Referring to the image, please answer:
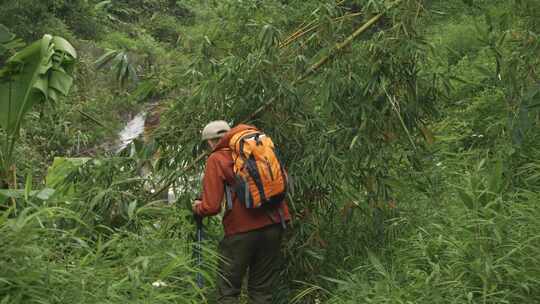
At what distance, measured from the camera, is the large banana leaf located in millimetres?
6195

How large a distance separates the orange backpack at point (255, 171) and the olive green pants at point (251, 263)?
12.4 inches

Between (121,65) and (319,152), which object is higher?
(121,65)

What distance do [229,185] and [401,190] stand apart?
1.64 m

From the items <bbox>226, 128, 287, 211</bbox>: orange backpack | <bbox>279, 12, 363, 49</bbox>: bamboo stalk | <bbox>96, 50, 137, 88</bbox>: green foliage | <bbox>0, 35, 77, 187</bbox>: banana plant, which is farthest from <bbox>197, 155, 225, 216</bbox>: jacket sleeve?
<bbox>0, 35, 77, 187</bbox>: banana plant

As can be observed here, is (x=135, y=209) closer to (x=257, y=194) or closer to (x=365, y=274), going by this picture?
(x=257, y=194)

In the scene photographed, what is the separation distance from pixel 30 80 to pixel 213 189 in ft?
6.64

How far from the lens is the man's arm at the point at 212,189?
5.33m

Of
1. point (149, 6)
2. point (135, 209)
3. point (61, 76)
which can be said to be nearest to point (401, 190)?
point (135, 209)

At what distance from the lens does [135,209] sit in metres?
5.75

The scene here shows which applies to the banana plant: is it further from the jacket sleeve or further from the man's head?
the jacket sleeve

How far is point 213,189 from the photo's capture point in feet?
17.5

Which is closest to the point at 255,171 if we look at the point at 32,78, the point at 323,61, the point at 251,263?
the point at 251,263

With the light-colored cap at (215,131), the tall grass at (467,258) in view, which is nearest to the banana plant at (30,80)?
the light-colored cap at (215,131)

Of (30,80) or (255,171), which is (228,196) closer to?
(255,171)
